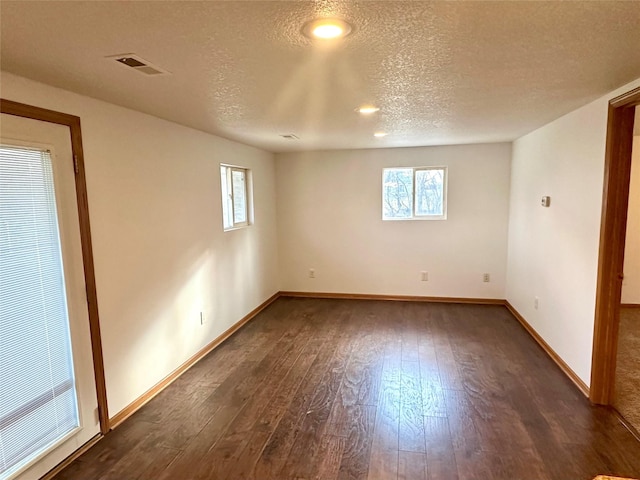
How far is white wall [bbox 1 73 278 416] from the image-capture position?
2484mm

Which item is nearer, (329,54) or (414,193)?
(329,54)

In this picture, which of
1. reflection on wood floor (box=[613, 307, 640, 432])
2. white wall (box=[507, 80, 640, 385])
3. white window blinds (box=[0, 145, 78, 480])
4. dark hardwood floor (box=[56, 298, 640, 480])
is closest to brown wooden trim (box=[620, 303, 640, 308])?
reflection on wood floor (box=[613, 307, 640, 432])

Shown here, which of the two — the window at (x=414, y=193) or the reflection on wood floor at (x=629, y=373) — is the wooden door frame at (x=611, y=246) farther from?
the window at (x=414, y=193)

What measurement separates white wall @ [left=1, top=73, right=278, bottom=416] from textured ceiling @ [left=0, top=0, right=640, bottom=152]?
21 cm

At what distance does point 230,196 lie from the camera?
449 centimetres

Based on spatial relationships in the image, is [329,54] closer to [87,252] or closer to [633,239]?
[87,252]

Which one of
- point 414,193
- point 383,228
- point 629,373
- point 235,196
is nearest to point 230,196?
point 235,196

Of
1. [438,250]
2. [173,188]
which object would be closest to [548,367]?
[438,250]

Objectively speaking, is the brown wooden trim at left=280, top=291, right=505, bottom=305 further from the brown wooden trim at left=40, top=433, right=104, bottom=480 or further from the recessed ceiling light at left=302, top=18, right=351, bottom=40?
the recessed ceiling light at left=302, top=18, right=351, bottom=40

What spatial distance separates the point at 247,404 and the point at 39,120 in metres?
2.26

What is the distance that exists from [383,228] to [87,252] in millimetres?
3901

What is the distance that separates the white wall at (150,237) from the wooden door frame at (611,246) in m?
3.27

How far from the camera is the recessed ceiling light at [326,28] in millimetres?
1396

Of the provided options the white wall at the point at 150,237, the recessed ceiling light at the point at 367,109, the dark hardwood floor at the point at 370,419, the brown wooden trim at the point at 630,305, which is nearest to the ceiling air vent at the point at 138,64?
the white wall at the point at 150,237
